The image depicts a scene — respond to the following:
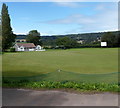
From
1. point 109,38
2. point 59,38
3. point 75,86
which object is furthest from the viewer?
point 59,38

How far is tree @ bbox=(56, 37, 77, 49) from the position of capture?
83.0 metres

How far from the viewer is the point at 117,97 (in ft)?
22.2

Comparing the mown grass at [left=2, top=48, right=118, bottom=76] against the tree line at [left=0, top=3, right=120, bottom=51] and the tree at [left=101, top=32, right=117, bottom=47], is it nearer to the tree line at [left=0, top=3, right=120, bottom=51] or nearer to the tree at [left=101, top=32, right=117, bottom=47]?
the tree line at [left=0, top=3, right=120, bottom=51]

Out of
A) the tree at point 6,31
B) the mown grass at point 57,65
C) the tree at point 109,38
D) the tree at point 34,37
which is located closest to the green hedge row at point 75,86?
the mown grass at point 57,65

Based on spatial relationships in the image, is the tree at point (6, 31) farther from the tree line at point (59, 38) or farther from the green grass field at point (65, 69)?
the green grass field at point (65, 69)

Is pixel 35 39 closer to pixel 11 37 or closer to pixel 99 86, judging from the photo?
pixel 11 37

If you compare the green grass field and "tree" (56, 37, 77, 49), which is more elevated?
"tree" (56, 37, 77, 49)

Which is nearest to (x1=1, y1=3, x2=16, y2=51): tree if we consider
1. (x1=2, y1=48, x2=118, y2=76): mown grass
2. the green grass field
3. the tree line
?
the tree line

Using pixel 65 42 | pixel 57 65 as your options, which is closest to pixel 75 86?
pixel 57 65

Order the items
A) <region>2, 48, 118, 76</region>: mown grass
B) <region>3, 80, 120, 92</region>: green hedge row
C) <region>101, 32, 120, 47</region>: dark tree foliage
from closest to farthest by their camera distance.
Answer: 1. <region>3, 80, 120, 92</region>: green hedge row
2. <region>2, 48, 118, 76</region>: mown grass
3. <region>101, 32, 120, 47</region>: dark tree foliage

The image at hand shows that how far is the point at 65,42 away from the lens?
8619cm

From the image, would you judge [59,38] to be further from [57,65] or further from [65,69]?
[65,69]

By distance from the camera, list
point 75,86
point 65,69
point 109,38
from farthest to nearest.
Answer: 1. point 109,38
2. point 65,69
3. point 75,86

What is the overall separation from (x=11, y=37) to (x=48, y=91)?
55.7m
